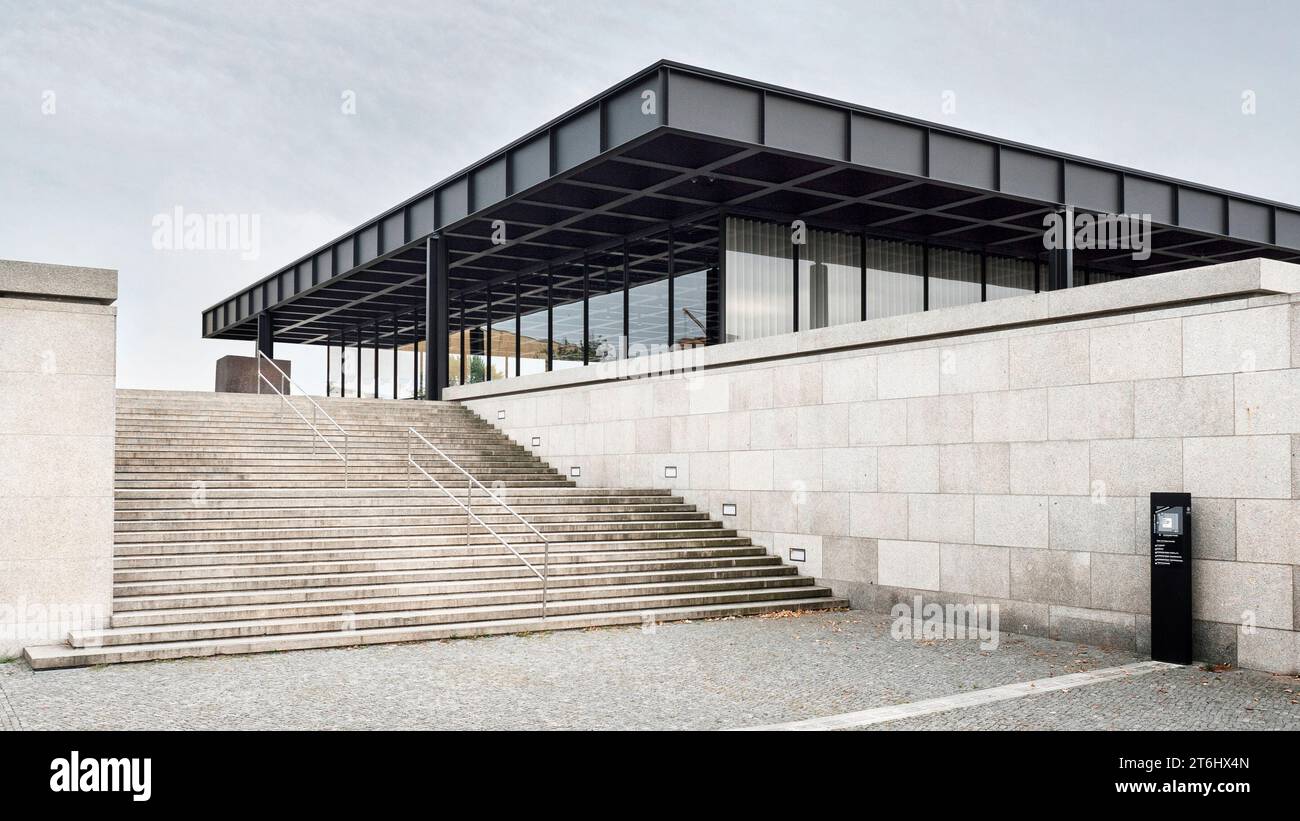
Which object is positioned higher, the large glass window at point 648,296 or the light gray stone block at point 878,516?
the large glass window at point 648,296

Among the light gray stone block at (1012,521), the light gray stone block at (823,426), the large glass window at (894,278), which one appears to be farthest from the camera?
the large glass window at (894,278)

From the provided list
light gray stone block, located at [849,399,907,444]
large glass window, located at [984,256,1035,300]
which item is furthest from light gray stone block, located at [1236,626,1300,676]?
large glass window, located at [984,256,1035,300]

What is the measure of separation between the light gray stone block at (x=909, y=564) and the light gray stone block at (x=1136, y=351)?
10.9ft

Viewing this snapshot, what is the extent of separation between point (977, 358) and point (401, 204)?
1823cm

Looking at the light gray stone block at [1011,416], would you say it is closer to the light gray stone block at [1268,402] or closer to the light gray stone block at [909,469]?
the light gray stone block at [909,469]

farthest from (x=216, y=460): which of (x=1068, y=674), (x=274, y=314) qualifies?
(x=274, y=314)

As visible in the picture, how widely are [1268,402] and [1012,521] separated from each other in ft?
11.0

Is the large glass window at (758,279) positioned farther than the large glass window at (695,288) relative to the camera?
No

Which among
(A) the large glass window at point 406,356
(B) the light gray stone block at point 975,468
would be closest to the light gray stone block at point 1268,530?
(B) the light gray stone block at point 975,468

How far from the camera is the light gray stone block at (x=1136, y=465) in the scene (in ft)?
36.2

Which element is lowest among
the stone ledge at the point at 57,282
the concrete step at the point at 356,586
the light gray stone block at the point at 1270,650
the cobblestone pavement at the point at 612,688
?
the cobblestone pavement at the point at 612,688

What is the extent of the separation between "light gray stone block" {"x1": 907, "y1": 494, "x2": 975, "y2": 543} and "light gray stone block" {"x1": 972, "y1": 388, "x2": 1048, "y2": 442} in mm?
914

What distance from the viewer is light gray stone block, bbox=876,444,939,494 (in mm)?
13852
